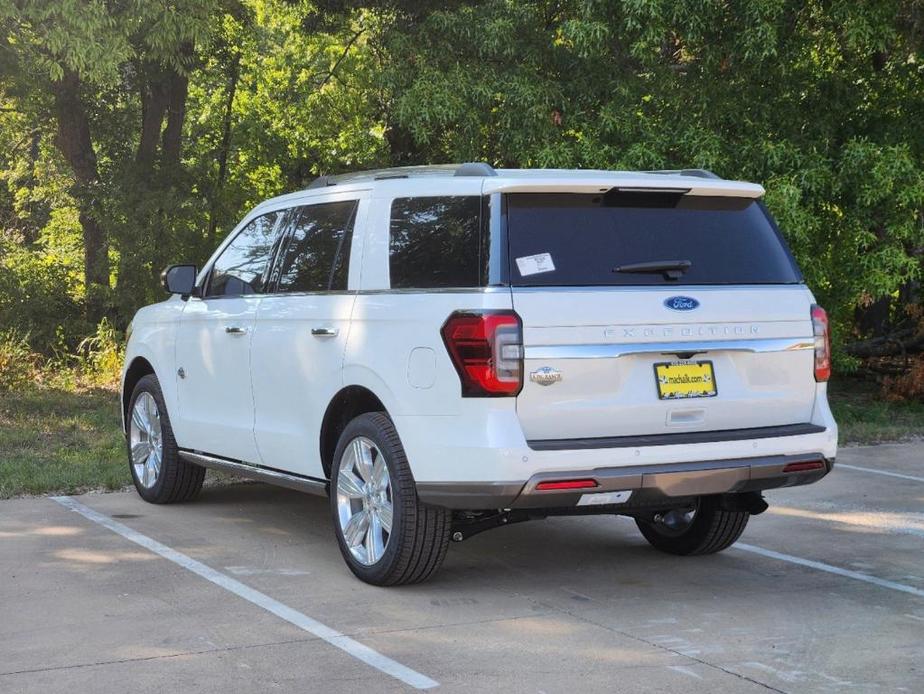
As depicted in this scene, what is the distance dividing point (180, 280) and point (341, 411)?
195 cm

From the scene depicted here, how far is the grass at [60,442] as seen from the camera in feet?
30.7

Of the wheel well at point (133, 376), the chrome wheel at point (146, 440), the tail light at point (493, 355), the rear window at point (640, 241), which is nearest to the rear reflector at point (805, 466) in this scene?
the rear window at point (640, 241)

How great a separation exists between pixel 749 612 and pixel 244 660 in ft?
7.42

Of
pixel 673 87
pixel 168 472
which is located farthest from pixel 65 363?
pixel 168 472

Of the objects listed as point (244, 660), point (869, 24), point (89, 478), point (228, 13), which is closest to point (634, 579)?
point (244, 660)

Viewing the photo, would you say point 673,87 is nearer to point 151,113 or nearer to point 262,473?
point 262,473

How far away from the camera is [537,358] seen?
5.70 metres

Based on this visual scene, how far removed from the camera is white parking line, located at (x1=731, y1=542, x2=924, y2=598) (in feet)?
21.3

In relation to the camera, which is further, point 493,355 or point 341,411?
point 341,411

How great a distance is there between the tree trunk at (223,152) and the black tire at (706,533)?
13.7 meters

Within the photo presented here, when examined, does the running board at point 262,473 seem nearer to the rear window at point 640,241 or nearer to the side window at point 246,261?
the side window at point 246,261

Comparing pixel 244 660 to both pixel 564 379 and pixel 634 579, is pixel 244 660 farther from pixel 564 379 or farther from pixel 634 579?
pixel 634 579

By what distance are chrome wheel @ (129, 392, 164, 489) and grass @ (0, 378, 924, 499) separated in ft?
1.61

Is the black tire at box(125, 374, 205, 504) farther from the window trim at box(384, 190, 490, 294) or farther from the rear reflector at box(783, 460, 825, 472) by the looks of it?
the rear reflector at box(783, 460, 825, 472)
